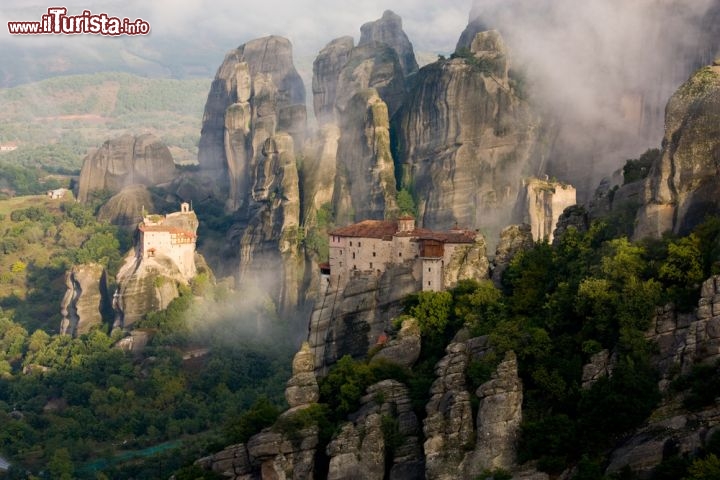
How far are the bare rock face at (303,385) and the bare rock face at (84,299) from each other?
155ft

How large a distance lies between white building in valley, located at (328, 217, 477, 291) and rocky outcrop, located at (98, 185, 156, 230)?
56.7 meters

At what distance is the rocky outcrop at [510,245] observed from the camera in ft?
217

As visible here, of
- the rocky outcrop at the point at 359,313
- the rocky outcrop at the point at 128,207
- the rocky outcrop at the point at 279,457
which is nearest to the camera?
the rocky outcrop at the point at 279,457

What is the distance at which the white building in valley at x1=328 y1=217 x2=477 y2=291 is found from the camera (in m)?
67.1

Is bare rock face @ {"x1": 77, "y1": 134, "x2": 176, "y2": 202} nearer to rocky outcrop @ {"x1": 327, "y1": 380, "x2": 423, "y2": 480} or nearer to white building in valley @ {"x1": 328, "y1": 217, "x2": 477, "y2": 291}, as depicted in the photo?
white building in valley @ {"x1": 328, "y1": 217, "x2": 477, "y2": 291}

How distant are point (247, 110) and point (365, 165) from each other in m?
22.7

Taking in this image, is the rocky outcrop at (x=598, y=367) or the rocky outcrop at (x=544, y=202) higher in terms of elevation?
the rocky outcrop at (x=544, y=202)

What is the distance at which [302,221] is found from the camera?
111250mm

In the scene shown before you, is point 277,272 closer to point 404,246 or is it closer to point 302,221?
point 302,221

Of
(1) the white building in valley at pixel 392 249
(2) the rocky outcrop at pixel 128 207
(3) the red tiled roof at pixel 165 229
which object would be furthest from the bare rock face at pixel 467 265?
(2) the rocky outcrop at pixel 128 207

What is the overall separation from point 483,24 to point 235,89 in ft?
95.0

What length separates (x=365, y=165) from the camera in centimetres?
11112

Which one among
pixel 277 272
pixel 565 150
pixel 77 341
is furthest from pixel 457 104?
pixel 77 341

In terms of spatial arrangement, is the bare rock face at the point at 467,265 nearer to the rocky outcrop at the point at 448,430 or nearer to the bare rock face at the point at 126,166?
the rocky outcrop at the point at 448,430
